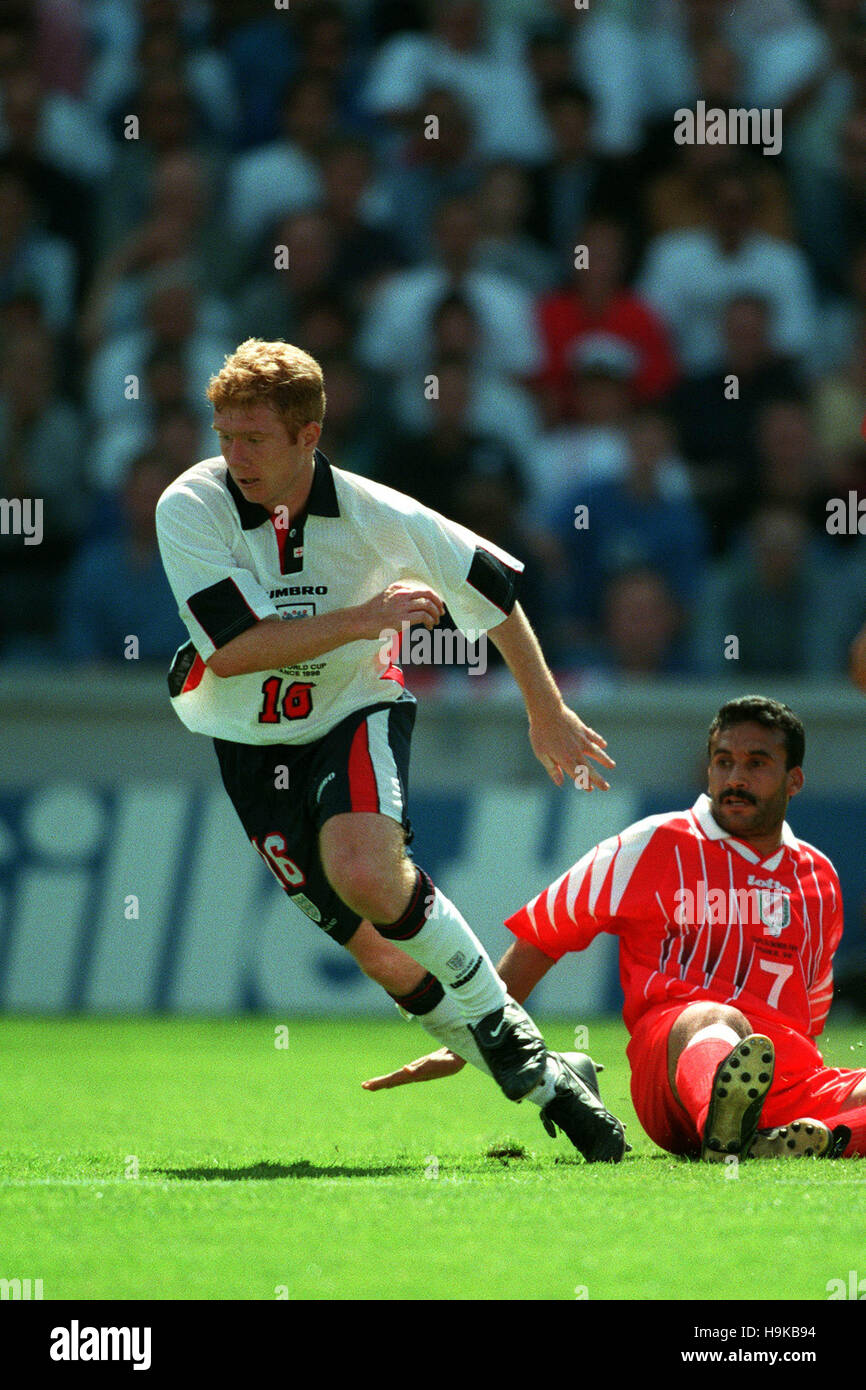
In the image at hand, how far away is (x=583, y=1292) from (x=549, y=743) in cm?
190

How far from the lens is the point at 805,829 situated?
30.5ft

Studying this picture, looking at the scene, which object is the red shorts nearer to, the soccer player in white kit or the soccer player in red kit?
the soccer player in red kit

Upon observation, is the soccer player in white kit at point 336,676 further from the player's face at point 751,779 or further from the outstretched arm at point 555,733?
the player's face at point 751,779

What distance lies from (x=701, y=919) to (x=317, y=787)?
1.03m

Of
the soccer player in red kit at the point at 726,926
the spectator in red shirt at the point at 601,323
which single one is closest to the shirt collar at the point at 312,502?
the soccer player in red kit at the point at 726,926

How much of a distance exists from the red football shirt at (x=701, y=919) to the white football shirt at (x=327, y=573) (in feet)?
2.30

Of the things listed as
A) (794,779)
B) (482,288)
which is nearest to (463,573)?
(794,779)

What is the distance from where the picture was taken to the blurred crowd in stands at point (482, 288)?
10.3 metres

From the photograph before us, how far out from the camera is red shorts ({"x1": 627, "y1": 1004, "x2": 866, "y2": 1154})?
16.2 ft

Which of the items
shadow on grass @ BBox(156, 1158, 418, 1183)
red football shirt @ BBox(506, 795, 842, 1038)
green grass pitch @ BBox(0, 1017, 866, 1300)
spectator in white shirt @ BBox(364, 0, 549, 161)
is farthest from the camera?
spectator in white shirt @ BBox(364, 0, 549, 161)

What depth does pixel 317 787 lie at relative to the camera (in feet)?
16.3

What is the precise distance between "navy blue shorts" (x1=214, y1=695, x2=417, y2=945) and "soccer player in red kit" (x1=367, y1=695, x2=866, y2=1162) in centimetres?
50

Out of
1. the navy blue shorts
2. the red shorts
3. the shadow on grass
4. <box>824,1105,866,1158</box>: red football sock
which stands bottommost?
the shadow on grass

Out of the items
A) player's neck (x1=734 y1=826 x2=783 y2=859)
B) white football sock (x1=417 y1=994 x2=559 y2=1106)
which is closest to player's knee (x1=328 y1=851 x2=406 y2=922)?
white football sock (x1=417 y1=994 x2=559 y2=1106)
